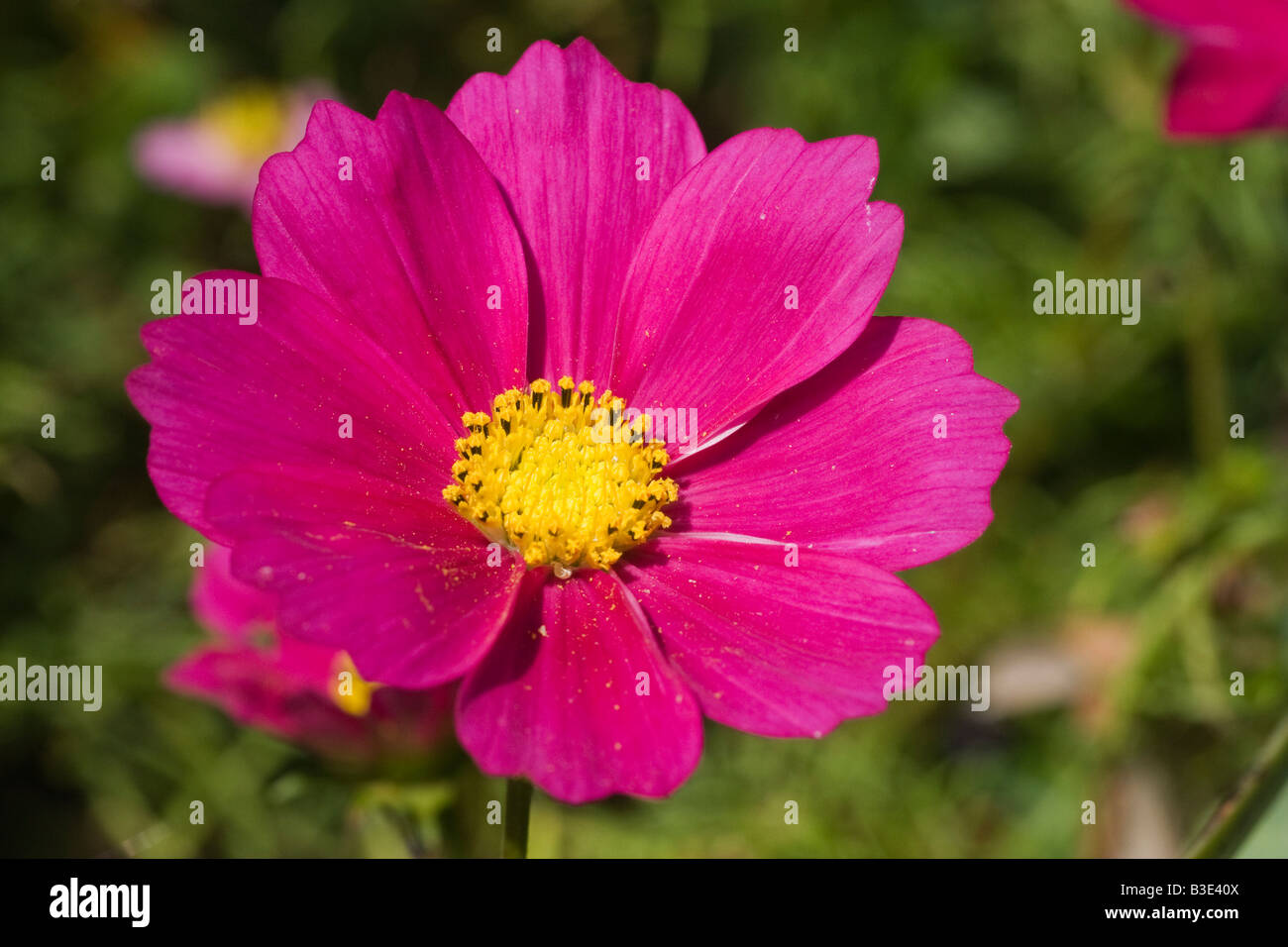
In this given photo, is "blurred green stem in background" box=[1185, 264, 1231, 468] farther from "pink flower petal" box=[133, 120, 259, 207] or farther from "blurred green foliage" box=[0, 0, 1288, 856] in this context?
"pink flower petal" box=[133, 120, 259, 207]

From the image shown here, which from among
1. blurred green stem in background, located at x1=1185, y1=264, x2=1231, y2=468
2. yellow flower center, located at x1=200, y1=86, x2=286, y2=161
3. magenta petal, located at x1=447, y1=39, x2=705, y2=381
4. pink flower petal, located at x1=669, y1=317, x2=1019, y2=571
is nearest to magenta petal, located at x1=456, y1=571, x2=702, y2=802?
pink flower petal, located at x1=669, y1=317, x2=1019, y2=571

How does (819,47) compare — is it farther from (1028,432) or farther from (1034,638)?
(1034,638)

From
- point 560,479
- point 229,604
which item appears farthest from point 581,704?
point 229,604

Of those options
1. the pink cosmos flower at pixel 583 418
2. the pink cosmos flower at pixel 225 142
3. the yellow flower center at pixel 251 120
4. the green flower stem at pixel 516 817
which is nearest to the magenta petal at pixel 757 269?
the pink cosmos flower at pixel 583 418

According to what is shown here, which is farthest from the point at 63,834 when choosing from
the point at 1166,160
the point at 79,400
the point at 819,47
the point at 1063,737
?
the point at 1166,160

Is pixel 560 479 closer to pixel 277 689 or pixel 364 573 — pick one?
pixel 364 573

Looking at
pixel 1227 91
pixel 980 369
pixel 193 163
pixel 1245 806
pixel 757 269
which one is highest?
pixel 193 163
